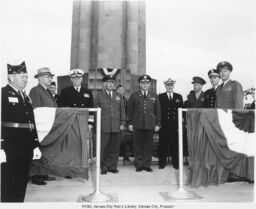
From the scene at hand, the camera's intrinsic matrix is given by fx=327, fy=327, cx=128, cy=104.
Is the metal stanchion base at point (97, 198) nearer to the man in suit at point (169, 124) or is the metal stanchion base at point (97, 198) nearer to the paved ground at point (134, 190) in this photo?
the paved ground at point (134, 190)

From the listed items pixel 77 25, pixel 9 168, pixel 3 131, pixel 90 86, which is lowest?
pixel 9 168

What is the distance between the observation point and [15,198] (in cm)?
330

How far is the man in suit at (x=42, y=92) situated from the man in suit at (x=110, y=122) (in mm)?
1122

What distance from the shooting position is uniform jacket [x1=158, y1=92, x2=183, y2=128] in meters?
6.22

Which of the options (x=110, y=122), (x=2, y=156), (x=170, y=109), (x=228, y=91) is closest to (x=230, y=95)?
(x=228, y=91)

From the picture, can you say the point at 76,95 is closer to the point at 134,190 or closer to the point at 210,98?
the point at 134,190

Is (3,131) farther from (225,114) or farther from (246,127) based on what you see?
(246,127)

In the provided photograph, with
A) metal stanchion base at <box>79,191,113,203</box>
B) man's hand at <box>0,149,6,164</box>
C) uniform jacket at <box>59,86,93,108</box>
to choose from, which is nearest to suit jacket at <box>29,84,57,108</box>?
uniform jacket at <box>59,86,93,108</box>

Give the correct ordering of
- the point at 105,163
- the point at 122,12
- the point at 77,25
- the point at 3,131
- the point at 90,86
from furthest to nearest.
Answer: the point at 77,25 < the point at 122,12 < the point at 90,86 < the point at 105,163 < the point at 3,131

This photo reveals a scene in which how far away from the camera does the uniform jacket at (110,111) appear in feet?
19.1

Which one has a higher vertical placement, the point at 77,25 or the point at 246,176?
the point at 77,25

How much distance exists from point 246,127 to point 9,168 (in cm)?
306

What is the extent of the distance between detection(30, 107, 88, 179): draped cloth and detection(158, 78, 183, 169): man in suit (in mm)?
2312

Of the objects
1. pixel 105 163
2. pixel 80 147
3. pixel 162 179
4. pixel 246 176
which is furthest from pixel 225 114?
pixel 105 163
